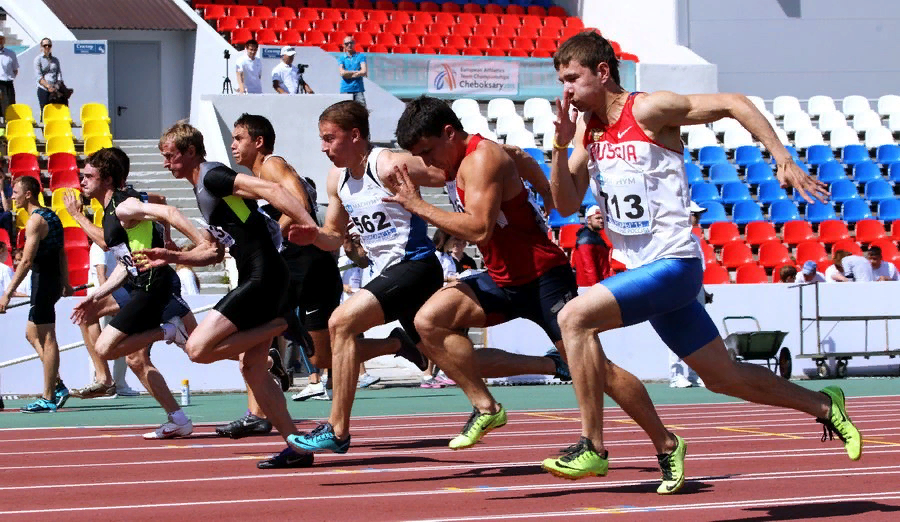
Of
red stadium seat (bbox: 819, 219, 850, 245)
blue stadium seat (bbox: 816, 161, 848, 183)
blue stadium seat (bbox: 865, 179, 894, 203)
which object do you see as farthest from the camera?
blue stadium seat (bbox: 816, 161, 848, 183)

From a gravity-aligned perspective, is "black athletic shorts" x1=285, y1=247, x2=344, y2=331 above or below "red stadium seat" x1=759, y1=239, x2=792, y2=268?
below

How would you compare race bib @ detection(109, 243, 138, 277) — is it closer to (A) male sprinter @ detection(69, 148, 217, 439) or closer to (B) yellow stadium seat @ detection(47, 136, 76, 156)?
(A) male sprinter @ detection(69, 148, 217, 439)

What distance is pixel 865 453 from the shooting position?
8.10 m

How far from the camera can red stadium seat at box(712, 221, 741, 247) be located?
2253 centimetres

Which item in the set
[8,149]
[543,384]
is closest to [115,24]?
[8,149]

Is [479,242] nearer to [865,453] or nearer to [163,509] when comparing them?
[163,509]

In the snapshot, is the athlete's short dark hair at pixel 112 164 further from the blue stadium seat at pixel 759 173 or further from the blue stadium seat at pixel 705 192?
the blue stadium seat at pixel 759 173

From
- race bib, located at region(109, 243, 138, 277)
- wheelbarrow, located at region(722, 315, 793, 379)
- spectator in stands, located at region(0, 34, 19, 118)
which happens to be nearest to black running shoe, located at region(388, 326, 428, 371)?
race bib, located at region(109, 243, 138, 277)

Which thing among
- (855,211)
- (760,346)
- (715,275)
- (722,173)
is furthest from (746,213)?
(760,346)

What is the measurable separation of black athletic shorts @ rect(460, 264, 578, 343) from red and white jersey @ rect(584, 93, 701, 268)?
1.19 meters

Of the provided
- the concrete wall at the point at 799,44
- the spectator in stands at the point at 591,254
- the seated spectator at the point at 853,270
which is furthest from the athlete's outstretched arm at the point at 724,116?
the concrete wall at the point at 799,44

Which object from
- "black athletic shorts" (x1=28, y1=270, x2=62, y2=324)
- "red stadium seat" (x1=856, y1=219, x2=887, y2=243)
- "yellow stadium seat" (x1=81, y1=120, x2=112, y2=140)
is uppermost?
"yellow stadium seat" (x1=81, y1=120, x2=112, y2=140)

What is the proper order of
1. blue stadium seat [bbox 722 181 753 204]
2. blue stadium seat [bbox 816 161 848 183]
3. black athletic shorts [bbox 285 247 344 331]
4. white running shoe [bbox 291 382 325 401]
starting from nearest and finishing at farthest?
black athletic shorts [bbox 285 247 344 331] → white running shoe [bbox 291 382 325 401] → blue stadium seat [bbox 722 181 753 204] → blue stadium seat [bbox 816 161 848 183]

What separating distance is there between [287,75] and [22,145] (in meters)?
4.01
